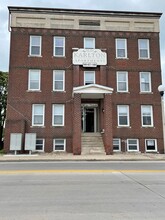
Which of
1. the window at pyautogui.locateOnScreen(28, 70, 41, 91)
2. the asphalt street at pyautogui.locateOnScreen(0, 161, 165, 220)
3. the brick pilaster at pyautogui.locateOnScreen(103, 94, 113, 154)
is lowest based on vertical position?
the asphalt street at pyautogui.locateOnScreen(0, 161, 165, 220)

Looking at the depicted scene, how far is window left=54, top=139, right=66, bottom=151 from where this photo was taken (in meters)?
23.0

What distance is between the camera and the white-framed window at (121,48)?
24.7 metres

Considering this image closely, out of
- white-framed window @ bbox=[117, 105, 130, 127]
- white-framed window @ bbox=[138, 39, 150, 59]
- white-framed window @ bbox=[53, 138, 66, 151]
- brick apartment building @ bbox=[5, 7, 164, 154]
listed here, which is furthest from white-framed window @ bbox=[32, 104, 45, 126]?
white-framed window @ bbox=[138, 39, 150, 59]

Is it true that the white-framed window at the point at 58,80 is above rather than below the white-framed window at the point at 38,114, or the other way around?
above

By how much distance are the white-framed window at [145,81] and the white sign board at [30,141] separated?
10916 millimetres

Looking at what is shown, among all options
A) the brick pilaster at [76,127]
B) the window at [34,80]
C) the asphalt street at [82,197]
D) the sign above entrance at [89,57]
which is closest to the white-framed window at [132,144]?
the brick pilaster at [76,127]

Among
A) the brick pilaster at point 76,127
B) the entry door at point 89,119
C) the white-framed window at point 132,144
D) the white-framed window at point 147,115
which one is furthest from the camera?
the entry door at point 89,119

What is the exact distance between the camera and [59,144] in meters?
23.1

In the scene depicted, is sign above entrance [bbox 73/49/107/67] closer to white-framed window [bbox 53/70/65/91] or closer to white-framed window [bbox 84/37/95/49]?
white-framed window [bbox 84/37/95/49]

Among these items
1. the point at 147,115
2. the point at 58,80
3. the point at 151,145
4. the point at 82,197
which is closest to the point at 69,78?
the point at 58,80

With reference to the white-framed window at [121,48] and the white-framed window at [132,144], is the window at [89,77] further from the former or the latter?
the white-framed window at [132,144]

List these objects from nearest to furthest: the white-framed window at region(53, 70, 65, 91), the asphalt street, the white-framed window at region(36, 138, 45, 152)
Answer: the asphalt street < the white-framed window at region(36, 138, 45, 152) < the white-framed window at region(53, 70, 65, 91)

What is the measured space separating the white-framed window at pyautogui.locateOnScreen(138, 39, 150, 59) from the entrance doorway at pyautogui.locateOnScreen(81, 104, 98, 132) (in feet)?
21.8

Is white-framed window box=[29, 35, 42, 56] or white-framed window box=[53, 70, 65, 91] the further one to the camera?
Result: white-framed window box=[29, 35, 42, 56]
